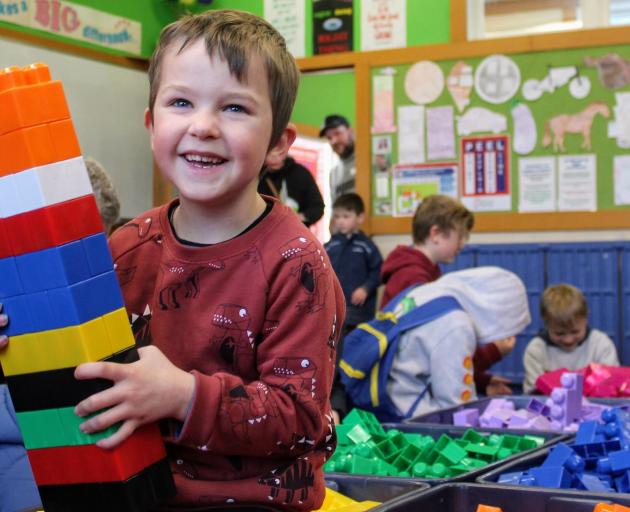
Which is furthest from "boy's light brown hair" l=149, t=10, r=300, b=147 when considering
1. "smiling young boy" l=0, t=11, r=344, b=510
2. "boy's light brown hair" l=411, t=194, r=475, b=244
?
"boy's light brown hair" l=411, t=194, r=475, b=244

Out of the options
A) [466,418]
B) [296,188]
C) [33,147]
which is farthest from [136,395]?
[296,188]

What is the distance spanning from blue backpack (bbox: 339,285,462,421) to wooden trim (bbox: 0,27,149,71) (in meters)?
2.86

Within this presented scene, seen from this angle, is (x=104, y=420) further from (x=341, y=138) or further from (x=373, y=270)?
(x=341, y=138)

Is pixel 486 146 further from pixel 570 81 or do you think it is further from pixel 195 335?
pixel 195 335

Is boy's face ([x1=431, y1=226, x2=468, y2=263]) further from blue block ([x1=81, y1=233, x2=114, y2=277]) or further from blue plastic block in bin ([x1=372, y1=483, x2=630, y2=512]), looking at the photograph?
blue block ([x1=81, y1=233, x2=114, y2=277])

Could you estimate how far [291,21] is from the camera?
5.65 metres

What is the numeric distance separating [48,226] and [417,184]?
14.7ft

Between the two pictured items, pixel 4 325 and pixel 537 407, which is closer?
pixel 4 325

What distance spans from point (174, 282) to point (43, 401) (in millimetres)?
226

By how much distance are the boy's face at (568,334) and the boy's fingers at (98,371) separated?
290cm

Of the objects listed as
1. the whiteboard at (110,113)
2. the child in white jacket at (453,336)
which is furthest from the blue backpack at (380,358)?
the whiteboard at (110,113)

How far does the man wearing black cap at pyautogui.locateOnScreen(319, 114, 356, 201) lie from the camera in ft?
17.6

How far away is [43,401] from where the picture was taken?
35.1 inches

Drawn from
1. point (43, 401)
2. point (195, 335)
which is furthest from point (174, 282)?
point (43, 401)
